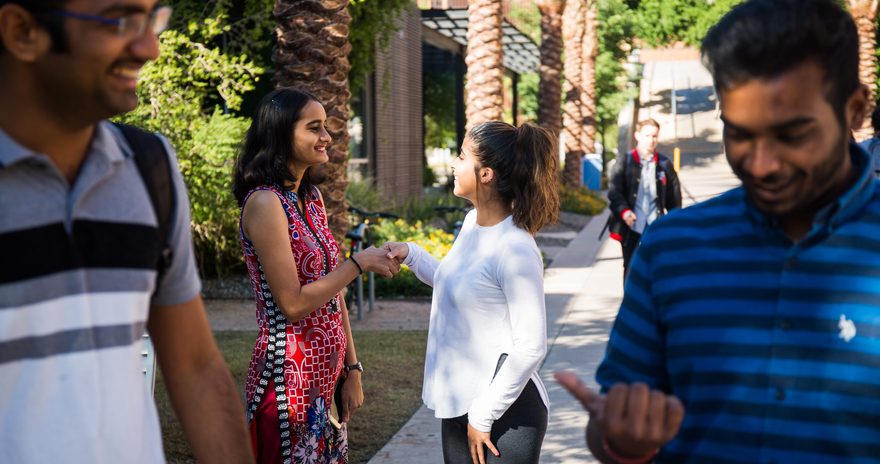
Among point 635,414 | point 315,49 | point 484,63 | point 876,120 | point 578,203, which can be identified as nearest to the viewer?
point 635,414

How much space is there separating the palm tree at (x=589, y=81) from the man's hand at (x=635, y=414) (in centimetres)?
2994

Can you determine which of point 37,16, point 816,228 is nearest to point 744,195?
point 816,228

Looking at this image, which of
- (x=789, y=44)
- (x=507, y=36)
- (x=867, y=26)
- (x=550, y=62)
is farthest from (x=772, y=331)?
(x=507, y=36)

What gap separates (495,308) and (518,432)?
42 centimetres

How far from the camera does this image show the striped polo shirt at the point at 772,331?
1979 millimetres

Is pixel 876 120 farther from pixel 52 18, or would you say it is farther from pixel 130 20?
pixel 52 18

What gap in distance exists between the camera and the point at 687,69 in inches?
2699

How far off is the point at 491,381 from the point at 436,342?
10.6 inches

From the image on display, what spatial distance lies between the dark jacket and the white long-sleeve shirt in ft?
22.1

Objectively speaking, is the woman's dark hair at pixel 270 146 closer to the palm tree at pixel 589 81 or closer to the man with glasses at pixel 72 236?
the man with glasses at pixel 72 236

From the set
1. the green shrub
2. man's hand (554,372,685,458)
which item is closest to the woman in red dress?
man's hand (554,372,685,458)

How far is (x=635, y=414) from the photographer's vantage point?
6.19 ft

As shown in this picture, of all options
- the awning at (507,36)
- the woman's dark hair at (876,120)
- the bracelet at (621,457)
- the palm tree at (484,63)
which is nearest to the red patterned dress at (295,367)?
the bracelet at (621,457)

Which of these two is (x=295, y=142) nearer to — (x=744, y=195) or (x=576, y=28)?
(x=744, y=195)
